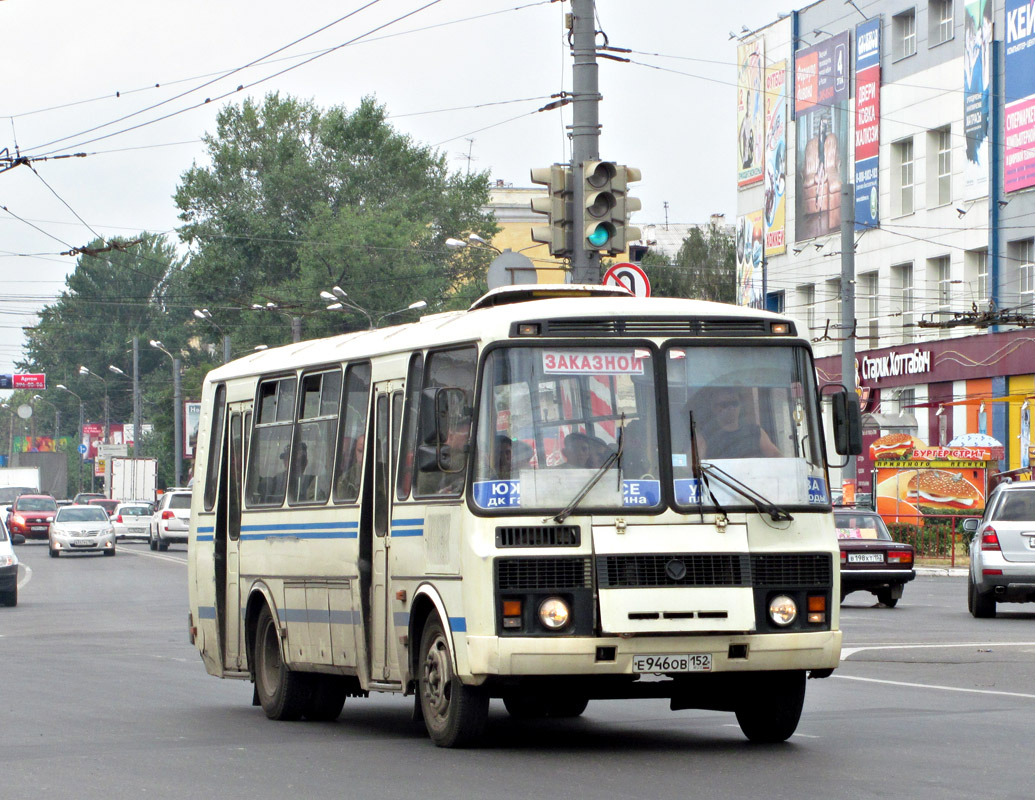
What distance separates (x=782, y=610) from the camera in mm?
10242

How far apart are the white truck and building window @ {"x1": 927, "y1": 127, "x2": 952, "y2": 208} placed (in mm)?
44113

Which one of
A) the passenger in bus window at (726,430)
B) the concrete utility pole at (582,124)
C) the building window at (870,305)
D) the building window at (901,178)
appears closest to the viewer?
the passenger in bus window at (726,430)

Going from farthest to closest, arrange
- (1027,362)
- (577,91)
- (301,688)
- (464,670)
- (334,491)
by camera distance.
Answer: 1. (1027,362)
2. (577,91)
3. (301,688)
4. (334,491)
5. (464,670)

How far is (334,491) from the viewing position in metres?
12.3

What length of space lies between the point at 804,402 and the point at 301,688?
4334 mm

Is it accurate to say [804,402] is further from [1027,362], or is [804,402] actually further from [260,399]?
[1027,362]

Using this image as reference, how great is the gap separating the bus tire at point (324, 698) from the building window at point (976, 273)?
126 ft

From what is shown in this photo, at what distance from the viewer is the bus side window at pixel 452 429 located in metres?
10.4

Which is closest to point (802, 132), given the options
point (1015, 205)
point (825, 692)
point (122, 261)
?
point (1015, 205)

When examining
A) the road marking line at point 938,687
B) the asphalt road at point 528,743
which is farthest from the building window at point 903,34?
the road marking line at point 938,687

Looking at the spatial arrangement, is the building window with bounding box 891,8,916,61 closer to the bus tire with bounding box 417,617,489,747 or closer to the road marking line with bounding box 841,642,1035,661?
the road marking line with bounding box 841,642,1035,661

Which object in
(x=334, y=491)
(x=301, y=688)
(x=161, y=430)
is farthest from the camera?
(x=161, y=430)

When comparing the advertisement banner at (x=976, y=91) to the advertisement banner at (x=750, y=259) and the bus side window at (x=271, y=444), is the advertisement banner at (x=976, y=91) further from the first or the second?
the bus side window at (x=271, y=444)

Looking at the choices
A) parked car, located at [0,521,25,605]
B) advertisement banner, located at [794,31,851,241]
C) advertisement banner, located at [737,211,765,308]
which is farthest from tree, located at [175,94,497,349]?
parked car, located at [0,521,25,605]
